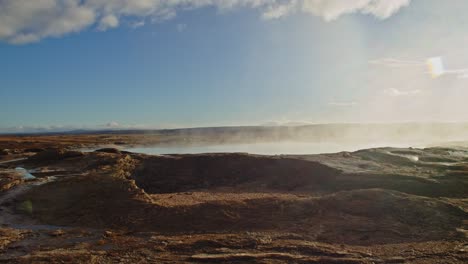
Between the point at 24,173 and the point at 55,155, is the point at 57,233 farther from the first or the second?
the point at 55,155

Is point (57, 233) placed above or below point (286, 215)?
below

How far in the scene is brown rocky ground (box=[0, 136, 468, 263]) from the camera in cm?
806

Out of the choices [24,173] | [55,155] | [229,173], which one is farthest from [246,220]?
[55,155]

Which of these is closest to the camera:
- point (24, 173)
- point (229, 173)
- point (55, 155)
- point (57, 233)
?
point (57, 233)

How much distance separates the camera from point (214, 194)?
49.3 feet

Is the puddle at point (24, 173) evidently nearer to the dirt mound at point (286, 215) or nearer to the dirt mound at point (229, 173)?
the dirt mound at point (229, 173)

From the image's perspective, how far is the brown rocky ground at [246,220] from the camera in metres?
8.06

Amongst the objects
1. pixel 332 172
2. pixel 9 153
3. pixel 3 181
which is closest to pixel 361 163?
pixel 332 172

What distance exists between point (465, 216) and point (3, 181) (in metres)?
20.3

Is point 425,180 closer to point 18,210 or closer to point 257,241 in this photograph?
point 257,241

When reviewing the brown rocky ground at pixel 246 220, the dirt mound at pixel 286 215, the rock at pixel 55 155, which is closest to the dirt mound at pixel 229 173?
the brown rocky ground at pixel 246 220

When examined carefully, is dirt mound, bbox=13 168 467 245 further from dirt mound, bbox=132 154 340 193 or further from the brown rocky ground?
dirt mound, bbox=132 154 340 193

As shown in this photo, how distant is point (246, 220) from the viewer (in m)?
10.3

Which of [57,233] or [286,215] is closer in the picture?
[57,233]
